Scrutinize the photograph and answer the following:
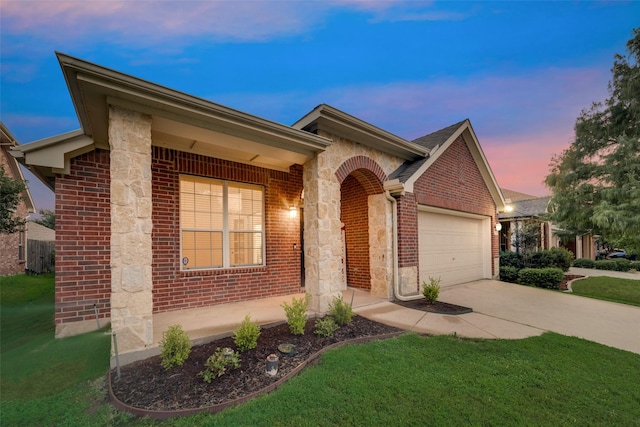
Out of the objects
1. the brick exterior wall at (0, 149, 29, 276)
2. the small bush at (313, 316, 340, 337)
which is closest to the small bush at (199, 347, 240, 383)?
the small bush at (313, 316, 340, 337)

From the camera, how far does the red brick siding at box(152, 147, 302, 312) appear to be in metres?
5.29

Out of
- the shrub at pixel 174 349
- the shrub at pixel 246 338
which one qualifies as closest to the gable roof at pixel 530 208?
the shrub at pixel 246 338

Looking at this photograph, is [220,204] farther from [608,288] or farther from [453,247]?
[608,288]

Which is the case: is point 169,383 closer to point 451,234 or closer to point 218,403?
point 218,403

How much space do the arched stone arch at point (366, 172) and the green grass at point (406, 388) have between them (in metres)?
3.55

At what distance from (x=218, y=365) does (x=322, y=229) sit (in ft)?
9.26

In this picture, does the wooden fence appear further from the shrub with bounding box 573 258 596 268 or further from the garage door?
the shrub with bounding box 573 258 596 268

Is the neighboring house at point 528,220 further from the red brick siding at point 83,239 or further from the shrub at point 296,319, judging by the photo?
the red brick siding at point 83,239

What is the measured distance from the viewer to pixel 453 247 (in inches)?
356

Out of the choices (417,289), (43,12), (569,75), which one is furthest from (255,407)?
(569,75)

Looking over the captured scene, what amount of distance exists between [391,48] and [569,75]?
21.5 feet

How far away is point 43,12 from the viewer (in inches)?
208

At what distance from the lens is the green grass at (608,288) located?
8875 mm

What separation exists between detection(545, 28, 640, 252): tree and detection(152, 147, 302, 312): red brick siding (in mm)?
9614
